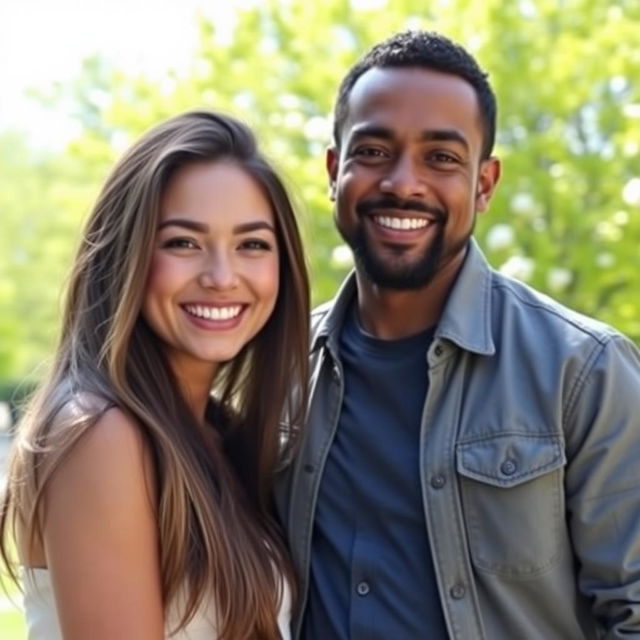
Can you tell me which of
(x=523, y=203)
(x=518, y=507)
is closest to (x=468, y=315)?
(x=518, y=507)

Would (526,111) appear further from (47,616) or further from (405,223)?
(47,616)

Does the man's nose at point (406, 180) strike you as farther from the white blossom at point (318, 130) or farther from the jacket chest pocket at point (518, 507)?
the white blossom at point (318, 130)

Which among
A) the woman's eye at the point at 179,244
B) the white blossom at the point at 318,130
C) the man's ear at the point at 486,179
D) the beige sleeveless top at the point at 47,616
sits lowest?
the beige sleeveless top at the point at 47,616

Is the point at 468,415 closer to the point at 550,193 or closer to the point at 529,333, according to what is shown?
the point at 529,333

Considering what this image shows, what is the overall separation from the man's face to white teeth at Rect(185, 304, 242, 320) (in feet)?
1.36

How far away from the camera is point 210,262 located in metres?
3.05

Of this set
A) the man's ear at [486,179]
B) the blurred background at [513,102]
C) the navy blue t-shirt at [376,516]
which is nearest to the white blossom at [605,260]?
the blurred background at [513,102]

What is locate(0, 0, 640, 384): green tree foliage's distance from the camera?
451 inches

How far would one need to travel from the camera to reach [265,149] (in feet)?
10.7

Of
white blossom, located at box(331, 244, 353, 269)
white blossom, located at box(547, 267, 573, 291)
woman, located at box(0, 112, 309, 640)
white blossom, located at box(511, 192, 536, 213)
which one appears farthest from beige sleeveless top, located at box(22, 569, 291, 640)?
white blossom, located at box(547, 267, 573, 291)

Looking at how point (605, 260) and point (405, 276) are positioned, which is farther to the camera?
point (605, 260)

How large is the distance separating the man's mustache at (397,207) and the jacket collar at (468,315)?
128 millimetres

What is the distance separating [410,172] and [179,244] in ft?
2.09

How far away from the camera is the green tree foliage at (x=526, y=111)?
11.5 m
